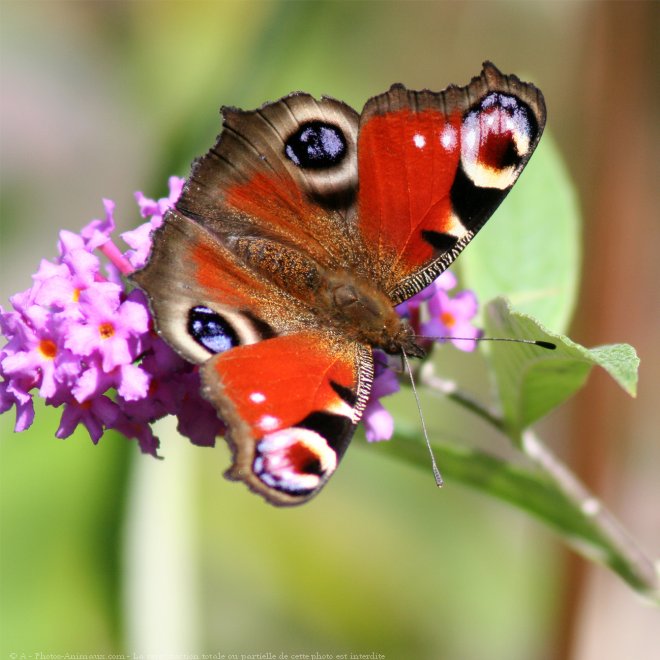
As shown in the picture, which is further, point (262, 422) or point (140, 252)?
point (140, 252)

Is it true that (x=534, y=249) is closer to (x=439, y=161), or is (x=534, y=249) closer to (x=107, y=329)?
(x=439, y=161)

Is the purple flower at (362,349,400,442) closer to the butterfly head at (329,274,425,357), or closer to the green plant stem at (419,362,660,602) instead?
the butterfly head at (329,274,425,357)

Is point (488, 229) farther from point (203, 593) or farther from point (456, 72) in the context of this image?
point (456, 72)

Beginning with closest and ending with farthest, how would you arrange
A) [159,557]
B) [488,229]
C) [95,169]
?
[488,229] → [159,557] → [95,169]

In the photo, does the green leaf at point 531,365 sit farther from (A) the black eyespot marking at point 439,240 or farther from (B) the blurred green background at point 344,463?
(B) the blurred green background at point 344,463

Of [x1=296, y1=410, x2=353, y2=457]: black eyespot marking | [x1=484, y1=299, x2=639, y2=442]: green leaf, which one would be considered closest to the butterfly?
[x1=296, y1=410, x2=353, y2=457]: black eyespot marking

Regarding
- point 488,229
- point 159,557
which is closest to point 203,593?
point 159,557

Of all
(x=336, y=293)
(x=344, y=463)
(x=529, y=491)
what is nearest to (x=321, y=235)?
(x=336, y=293)
